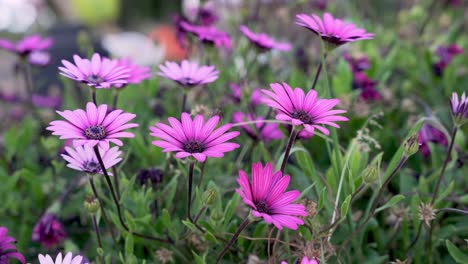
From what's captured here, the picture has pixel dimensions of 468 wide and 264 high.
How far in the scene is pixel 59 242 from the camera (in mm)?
667

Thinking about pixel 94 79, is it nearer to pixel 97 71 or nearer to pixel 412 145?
pixel 97 71

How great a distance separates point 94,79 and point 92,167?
0.09m

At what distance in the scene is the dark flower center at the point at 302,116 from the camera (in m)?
0.48

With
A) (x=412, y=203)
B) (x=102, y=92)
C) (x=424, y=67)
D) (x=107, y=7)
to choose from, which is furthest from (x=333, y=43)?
(x=107, y=7)

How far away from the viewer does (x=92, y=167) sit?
0.51 metres

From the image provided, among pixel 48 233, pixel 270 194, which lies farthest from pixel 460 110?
pixel 48 233

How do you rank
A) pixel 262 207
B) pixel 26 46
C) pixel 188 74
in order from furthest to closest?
pixel 26 46 → pixel 188 74 → pixel 262 207

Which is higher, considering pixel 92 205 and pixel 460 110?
pixel 460 110

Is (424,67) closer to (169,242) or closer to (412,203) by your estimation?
(412,203)

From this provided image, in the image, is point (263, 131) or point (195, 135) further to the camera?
point (263, 131)

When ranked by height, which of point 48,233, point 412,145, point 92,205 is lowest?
point 48,233

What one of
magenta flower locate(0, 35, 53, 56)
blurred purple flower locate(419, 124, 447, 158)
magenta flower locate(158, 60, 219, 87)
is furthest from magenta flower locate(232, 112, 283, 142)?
magenta flower locate(0, 35, 53, 56)

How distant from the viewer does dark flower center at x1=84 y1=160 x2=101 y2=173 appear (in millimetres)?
500

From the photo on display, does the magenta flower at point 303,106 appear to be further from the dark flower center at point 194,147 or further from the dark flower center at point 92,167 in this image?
the dark flower center at point 92,167
